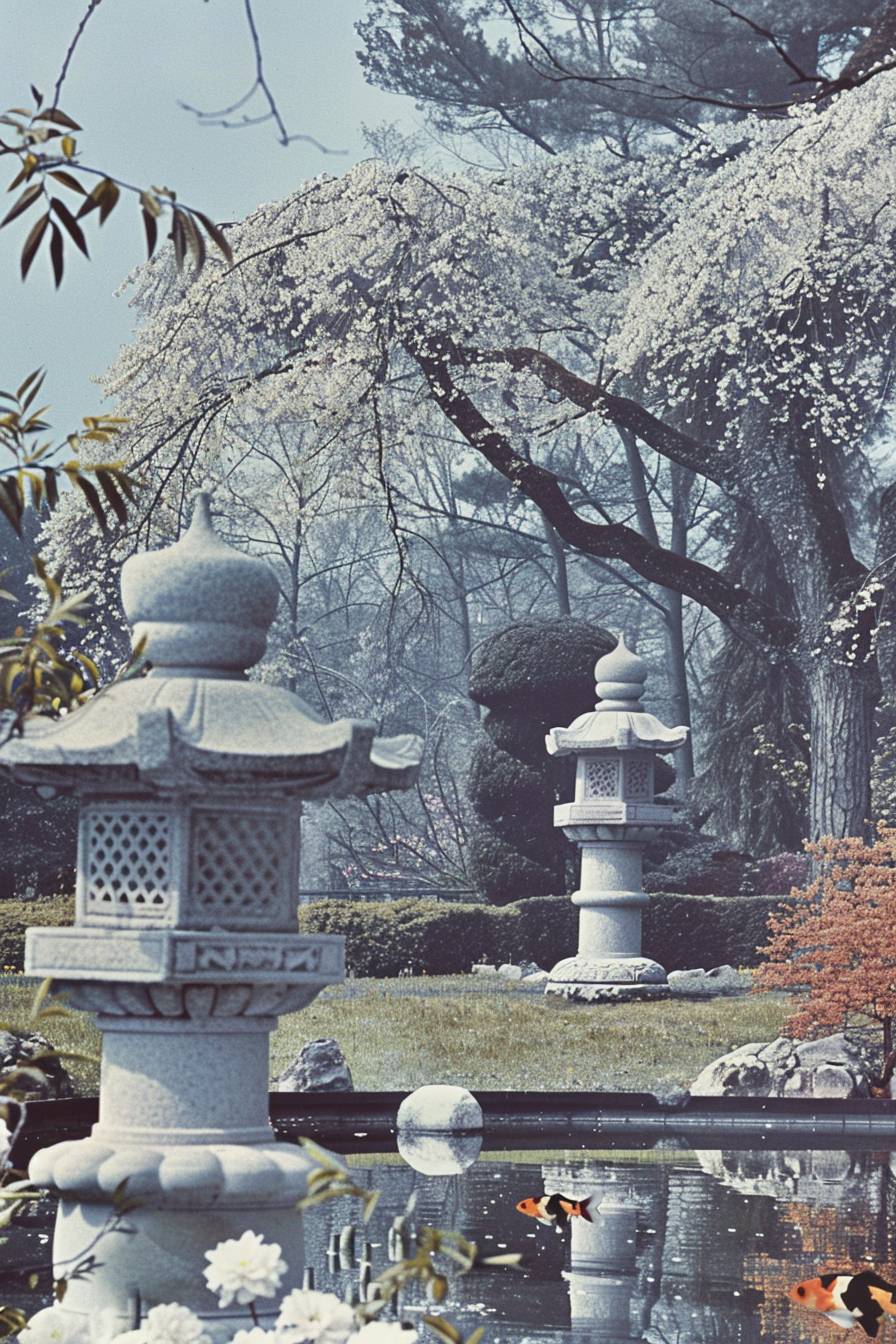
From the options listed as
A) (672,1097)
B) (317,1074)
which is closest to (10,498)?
(672,1097)

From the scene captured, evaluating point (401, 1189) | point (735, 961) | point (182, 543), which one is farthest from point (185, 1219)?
point (735, 961)

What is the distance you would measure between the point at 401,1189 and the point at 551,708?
1568cm

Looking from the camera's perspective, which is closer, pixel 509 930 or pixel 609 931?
pixel 609 931

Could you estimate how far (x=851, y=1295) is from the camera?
236 inches

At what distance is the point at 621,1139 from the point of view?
491 inches

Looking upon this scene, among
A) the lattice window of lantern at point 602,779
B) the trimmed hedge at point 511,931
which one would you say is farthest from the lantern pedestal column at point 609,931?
the trimmed hedge at point 511,931

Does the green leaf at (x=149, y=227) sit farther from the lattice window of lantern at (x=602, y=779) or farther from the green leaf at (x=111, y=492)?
the lattice window of lantern at (x=602, y=779)

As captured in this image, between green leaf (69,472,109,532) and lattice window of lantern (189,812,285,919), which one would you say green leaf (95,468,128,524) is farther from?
lattice window of lantern (189,812,285,919)

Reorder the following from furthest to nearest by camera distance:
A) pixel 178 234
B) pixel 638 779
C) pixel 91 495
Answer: pixel 638 779 < pixel 91 495 < pixel 178 234

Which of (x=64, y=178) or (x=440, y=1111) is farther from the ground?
(x=64, y=178)

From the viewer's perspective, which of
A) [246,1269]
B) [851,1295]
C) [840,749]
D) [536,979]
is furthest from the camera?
[840,749]

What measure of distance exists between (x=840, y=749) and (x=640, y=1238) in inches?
569

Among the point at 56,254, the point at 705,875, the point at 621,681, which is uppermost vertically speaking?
the point at 621,681

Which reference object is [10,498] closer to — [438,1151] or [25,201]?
[25,201]
